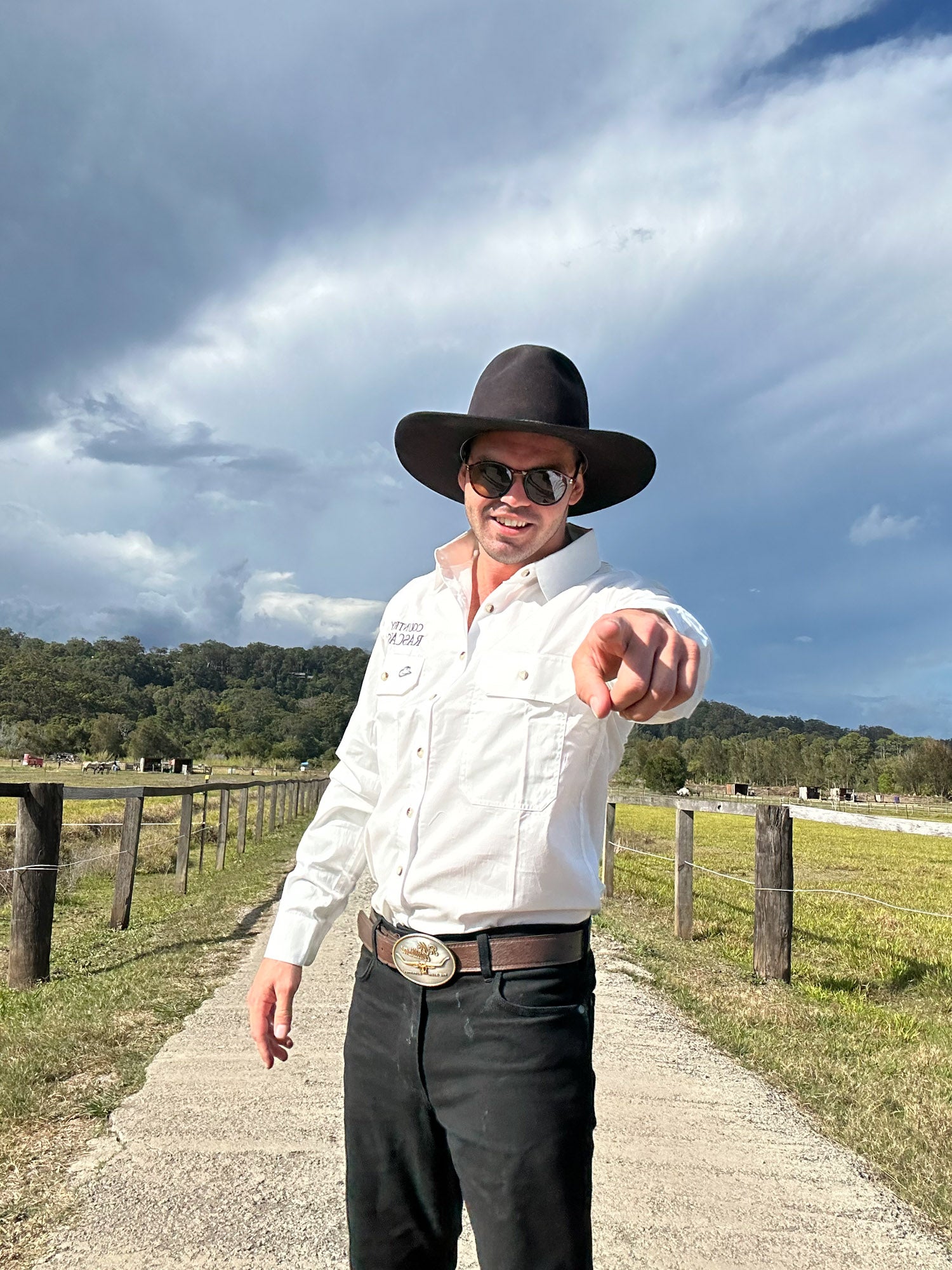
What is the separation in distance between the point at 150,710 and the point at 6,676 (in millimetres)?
18683

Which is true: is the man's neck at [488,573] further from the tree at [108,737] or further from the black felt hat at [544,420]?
the tree at [108,737]

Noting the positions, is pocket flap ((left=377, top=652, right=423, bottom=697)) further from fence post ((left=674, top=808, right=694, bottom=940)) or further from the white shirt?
fence post ((left=674, top=808, right=694, bottom=940))

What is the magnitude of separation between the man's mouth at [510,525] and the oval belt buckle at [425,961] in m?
0.79

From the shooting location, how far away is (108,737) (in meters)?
109

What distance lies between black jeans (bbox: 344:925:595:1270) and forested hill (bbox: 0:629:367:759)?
2787 inches

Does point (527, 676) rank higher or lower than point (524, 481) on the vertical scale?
lower

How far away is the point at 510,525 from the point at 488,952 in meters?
0.82

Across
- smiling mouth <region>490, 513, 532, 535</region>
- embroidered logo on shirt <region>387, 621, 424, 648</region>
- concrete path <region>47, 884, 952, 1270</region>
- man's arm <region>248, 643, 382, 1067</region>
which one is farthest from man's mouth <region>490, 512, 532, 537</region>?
concrete path <region>47, 884, 952, 1270</region>

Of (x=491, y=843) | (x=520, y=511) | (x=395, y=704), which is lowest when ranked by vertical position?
(x=491, y=843)

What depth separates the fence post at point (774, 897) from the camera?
21.1 ft

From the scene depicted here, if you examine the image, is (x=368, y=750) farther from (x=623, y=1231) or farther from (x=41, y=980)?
(x=41, y=980)

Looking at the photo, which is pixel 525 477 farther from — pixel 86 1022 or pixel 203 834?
pixel 203 834

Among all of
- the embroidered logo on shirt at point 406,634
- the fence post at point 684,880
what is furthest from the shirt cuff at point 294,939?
the fence post at point 684,880

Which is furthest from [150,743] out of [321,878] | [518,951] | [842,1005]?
[518,951]
